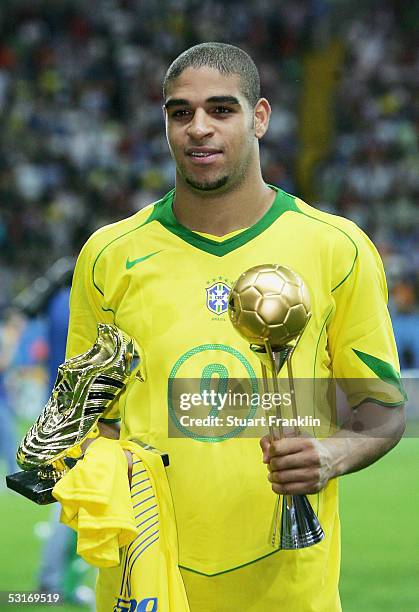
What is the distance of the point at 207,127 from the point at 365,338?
578 millimetres

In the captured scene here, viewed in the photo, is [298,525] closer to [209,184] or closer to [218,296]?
[218,296]

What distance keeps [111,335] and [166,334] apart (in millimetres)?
213

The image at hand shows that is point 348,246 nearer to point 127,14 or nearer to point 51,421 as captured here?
point 51,421

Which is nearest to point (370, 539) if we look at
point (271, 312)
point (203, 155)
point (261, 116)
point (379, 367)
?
point (379, 367)

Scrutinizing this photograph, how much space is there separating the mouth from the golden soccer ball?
0.48 metres

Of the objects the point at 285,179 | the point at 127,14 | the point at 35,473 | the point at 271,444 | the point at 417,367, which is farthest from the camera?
the point at 127,14

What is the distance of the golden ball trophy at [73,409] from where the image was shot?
7.30 ft

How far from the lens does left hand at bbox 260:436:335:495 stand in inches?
81.8

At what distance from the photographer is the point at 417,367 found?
10539mm

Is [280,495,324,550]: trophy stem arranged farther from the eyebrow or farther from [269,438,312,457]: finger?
the eyebrow

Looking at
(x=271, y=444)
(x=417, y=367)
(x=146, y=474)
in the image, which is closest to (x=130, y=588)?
(x=146, y=474)

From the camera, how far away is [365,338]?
2.45 metres

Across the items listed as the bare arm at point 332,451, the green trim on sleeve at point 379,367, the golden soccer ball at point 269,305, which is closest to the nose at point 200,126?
the golden soccer ball at point 269,305

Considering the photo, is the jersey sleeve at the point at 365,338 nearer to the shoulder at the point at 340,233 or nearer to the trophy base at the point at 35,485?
the shoulder at the point at 340,233
